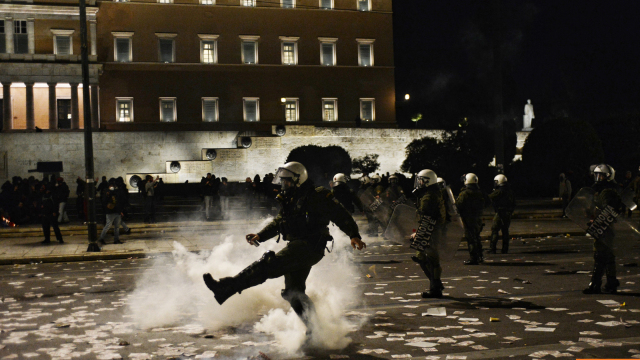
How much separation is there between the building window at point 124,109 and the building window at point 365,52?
18.0 meters

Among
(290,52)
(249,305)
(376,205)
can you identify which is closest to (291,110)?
(290,52)

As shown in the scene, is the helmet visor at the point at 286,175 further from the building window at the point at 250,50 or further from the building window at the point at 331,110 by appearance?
the building window at the point at 331,110

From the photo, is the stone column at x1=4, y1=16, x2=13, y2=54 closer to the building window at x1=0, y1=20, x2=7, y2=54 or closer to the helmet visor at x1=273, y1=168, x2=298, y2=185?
the building window at x1=0, y1=20, x2=7, y2=54

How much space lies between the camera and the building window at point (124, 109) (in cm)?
4747

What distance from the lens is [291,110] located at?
168ft

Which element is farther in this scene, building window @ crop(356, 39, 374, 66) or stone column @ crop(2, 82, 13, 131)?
building window @ crop(356, 39, 374, 66)

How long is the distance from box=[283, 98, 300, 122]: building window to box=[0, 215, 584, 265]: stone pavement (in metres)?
25.2

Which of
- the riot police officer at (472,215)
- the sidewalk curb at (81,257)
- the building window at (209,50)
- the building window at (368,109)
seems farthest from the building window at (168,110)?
the riot police officer at (472,215)

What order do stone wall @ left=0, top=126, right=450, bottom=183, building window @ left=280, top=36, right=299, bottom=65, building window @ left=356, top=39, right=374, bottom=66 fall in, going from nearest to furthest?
stone wall @ left=0, top=126, right=450, bottom=183 < building window @ left=280, top=36, right=299, bottom=65 < building window @ left=356, top=39, right=374, bottom=66

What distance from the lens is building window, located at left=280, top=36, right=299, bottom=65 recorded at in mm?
50875

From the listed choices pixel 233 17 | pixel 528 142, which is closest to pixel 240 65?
pixel 233 17

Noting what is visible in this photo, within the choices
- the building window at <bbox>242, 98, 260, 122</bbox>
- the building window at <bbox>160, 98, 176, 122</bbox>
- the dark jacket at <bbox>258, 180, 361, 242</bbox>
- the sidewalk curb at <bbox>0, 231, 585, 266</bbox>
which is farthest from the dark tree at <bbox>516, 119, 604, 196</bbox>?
the dark jacket at <bbox>258, 180, 361, 242</bbox>

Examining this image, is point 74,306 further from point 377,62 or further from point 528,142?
point 377,62

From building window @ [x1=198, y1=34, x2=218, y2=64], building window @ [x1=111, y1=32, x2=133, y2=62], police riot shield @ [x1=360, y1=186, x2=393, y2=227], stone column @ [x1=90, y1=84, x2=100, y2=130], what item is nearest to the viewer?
police riot shield @ [x1=360, y1=186, x2=393, y2=227]
